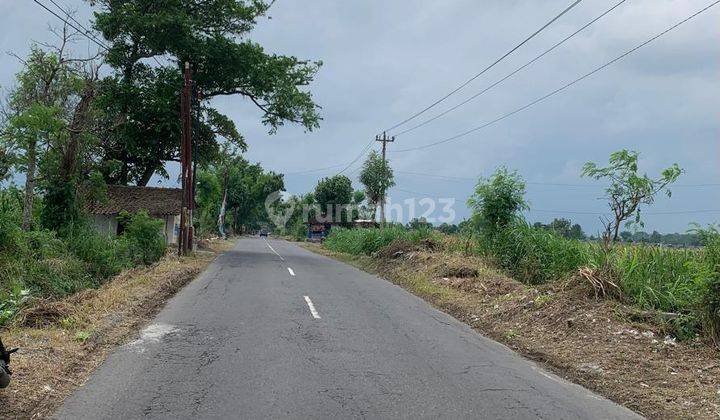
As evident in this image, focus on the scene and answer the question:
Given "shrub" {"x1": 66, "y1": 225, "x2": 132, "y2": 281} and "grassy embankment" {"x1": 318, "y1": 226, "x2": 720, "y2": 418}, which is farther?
"shrub" {"x1": 66, "y1": 225, "x2": 132, "y2": 281}

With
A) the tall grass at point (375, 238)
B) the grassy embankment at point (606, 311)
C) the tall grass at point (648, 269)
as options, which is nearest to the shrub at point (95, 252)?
the grassy embankment at point (606, 311)

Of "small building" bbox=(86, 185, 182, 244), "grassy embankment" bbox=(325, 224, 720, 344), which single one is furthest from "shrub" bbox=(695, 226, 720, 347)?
"small building" bbox=(86, 185, 182, 244)

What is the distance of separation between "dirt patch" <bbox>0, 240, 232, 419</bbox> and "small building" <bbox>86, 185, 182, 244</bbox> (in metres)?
23.5

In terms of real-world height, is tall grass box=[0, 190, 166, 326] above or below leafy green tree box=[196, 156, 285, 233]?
below

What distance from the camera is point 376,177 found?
49000 millimetres

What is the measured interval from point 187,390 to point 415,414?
2451 mm

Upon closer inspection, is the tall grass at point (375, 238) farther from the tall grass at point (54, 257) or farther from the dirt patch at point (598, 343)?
the tall grass at point (54, 257)

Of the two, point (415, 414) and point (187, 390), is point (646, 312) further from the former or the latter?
point (187, 390)

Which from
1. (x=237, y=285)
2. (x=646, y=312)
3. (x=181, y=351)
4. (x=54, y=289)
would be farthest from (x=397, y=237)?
(x=181, y=351)

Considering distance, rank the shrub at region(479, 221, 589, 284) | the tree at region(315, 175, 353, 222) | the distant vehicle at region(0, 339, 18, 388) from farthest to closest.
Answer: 1. the tree at region(315, 175, 353, 222)
2. the shrub at region(479, 221, 589, 284)
3. the distant vehicle at region(0, 339, 18, 388)

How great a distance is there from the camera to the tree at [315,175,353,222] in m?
66.7

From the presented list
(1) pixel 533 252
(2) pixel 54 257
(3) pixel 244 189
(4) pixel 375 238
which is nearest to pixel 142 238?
(2) pixel 54 257

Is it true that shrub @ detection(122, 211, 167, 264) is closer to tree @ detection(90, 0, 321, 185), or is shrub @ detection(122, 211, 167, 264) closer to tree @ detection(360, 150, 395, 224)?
tree @ detection(90, 0, 321, 185)

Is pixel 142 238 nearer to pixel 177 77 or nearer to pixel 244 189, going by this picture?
pixel 177 77
